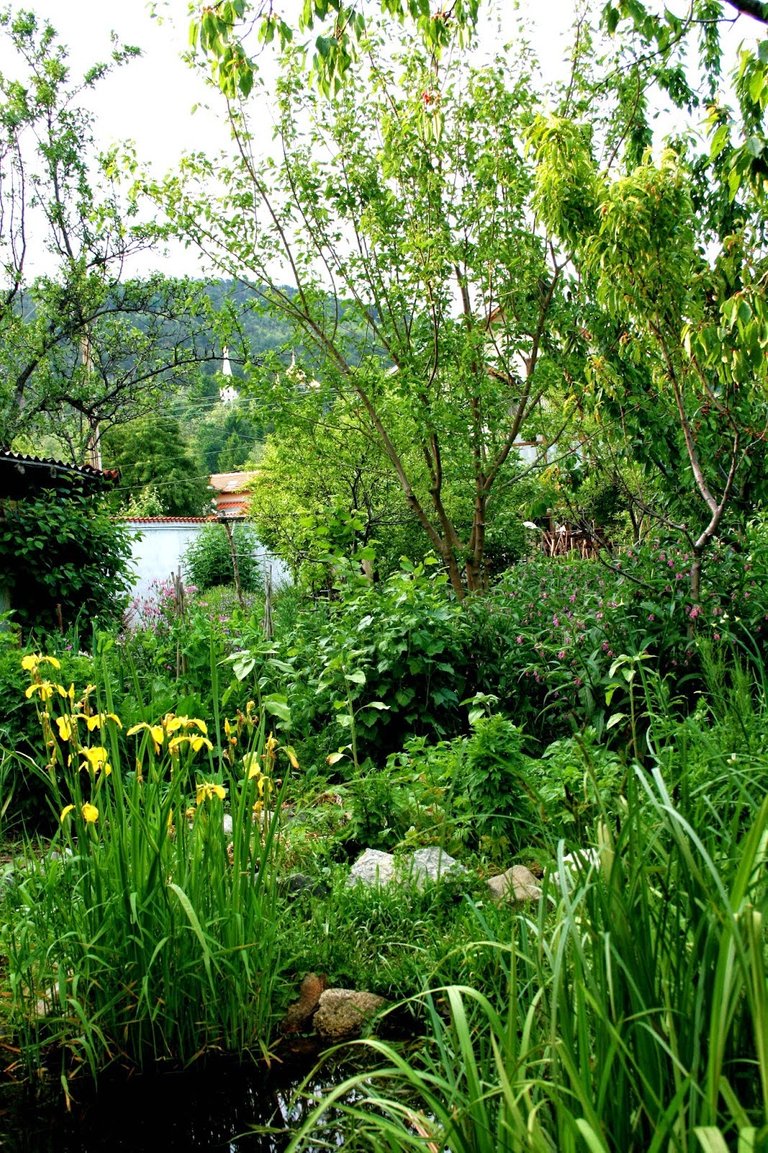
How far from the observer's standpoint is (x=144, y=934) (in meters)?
2.29

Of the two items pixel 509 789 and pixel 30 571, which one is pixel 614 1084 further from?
pixel 30 571

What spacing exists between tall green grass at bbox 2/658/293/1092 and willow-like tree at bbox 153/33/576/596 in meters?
Result: 6.29

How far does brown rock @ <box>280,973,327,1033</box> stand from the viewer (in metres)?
2.62

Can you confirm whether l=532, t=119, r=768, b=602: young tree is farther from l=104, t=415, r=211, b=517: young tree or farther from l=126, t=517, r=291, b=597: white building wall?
l=104, t=415, r=211, b=517: young tree

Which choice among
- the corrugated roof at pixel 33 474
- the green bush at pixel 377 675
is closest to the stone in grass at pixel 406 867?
the green bush at pixel 377 675

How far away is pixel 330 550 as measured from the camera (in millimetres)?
6102

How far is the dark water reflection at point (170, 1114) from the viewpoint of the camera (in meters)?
2.20

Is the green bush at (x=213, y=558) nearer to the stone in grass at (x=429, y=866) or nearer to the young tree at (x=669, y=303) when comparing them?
the young tree at (x=669, y=303)

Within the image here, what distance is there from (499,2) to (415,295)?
2.57m

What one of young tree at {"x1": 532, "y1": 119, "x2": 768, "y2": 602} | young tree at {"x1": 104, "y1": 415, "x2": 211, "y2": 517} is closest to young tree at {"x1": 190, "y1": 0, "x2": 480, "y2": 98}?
young tree at {"x1": 532, "y1": 119, "x2": 768, "y2": 602}

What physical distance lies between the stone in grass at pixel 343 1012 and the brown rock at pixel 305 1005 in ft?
0.09

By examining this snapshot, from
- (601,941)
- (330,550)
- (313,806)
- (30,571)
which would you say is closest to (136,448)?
(30,571)

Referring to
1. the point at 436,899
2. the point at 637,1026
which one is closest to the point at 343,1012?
the point at 436,899

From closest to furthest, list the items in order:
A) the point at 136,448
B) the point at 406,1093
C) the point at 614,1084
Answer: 1. the point at 614,1084
2. the point at 406,1093
3. the point at 136,448
